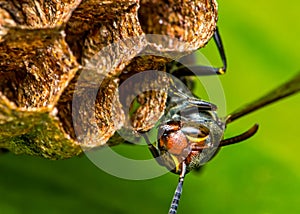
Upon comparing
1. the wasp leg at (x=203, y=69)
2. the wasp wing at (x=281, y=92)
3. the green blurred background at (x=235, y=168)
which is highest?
the wasp wing at (x=281, y=92)


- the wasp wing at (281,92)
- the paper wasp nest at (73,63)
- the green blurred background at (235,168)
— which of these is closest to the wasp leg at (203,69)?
the green blurred background at (235,168)

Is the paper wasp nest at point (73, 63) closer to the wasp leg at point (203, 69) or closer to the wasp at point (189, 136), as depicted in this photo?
the wasp at point (189, 136)

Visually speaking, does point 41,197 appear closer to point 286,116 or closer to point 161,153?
point 161,153

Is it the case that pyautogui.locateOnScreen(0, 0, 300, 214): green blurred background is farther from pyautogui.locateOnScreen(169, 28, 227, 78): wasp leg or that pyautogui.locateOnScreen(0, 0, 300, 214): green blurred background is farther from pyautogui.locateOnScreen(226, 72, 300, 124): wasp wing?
pyautogui.locateOnScreen(226, 72, 300, 124): wasp wing

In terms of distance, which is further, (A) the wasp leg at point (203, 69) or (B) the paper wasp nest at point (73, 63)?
(A) the wasp leg at point (203, 69)

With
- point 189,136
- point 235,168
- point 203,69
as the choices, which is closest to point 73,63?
point 189,136

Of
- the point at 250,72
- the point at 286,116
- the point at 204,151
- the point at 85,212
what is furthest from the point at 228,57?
the point at 85,212
